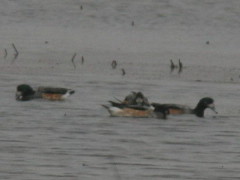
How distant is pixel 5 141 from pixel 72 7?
31125 millimetres

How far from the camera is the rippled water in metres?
18.1

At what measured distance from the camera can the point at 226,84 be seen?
3075cm

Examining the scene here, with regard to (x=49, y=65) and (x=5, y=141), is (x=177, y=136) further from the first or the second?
(x=49, y=65)

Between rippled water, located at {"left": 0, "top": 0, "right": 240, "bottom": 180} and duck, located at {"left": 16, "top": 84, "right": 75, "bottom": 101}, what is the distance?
21 centimetres

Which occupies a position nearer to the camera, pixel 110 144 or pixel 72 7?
pixel 110 144

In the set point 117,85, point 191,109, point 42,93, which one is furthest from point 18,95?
point 117,85

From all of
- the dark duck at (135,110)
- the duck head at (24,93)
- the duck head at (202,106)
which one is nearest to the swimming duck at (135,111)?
the dark duck at (135,110)

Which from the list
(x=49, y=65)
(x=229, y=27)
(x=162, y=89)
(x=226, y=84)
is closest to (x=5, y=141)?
(x=162, y=89)

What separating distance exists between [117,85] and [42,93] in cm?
340

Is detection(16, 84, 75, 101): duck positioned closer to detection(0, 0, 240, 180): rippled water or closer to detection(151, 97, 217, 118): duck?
detection(0, 0, 240, 180): rippled water

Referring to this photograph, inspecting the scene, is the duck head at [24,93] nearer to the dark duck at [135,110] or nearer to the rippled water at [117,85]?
the rippled water at [117,85]

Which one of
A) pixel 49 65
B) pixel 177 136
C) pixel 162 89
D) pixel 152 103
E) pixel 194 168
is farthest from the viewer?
pixel 49 65

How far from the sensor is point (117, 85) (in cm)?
2992

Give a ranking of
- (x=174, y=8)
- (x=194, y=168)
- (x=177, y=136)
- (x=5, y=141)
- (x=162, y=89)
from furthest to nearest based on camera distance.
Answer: (x=174, y=8)
(x=162, y=89)
(x=177, y=136)
(x=5, y=141)
(x=194, y=168)
